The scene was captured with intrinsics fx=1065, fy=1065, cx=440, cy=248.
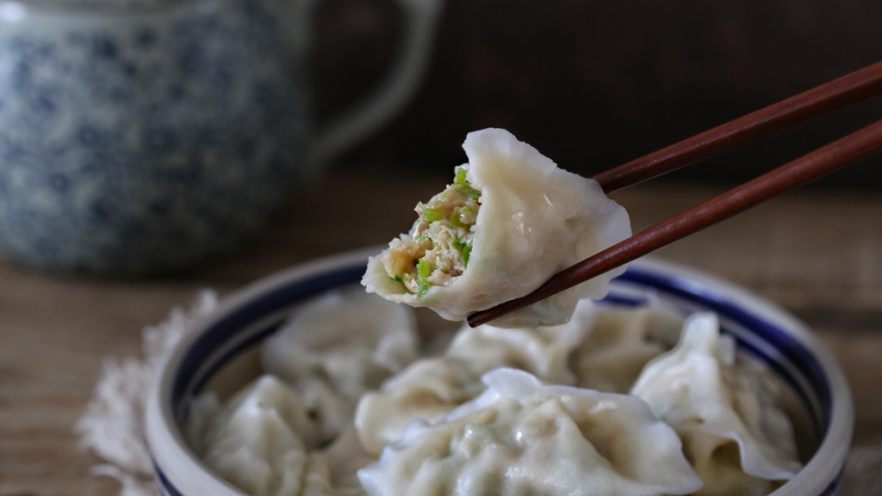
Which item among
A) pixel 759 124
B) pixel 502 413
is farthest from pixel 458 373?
pixel 759 124

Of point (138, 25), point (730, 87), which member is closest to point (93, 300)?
point (138, 25)

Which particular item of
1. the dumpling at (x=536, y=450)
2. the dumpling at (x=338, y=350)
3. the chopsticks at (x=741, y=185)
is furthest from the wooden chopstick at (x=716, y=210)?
the dumpling at (x=338, y=350)

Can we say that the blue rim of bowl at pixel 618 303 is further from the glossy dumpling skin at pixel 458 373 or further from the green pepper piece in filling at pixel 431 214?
the green pepper piece in filling at pixel 431 214

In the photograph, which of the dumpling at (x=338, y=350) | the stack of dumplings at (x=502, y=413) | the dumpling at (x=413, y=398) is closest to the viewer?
the stack of dumplings at (x=502, y=413)

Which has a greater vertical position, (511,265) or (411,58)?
(411,58)

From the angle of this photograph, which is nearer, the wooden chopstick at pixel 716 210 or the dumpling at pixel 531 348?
the wooden chopstick at pixel 716 210

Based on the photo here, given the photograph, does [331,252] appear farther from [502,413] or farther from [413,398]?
[502,413]

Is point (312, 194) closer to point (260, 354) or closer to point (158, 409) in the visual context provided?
point (260, 354)

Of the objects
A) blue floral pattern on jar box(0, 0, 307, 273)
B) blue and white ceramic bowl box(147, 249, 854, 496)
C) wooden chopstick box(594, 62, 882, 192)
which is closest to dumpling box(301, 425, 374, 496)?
blue and white ceramic bowl box(147, 249, 854, 496)
